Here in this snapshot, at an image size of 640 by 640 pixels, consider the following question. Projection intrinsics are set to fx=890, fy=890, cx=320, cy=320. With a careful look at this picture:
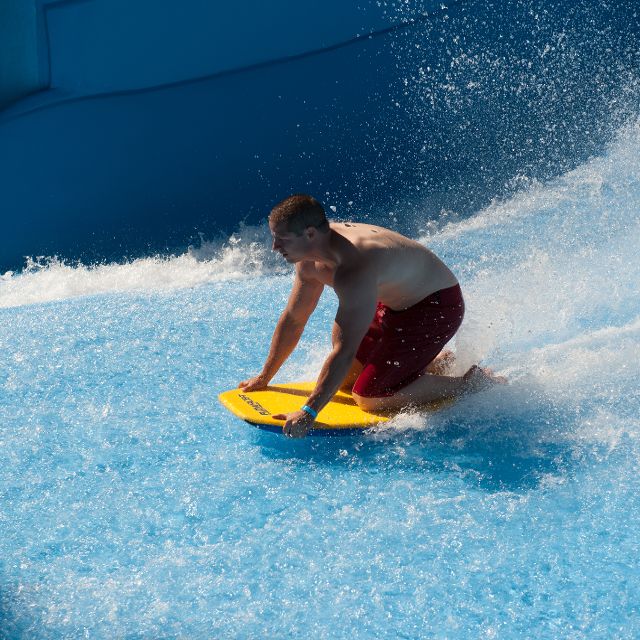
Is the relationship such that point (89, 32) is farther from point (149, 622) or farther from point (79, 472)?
point (149, 622)

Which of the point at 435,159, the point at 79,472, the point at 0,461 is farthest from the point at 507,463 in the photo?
the point at 435,159

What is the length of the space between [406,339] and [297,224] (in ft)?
2.35

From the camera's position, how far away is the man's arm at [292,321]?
136 inches

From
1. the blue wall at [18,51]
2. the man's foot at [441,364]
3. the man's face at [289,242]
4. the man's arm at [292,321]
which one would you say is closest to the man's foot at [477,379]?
the man's foot at [441,364]

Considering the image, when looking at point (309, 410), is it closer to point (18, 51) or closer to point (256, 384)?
point (256, 384)

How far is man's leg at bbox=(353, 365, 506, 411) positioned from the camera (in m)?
3.45

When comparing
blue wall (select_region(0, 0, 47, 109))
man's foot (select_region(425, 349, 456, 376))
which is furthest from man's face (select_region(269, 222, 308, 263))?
blue wall (select_region(0, 0, 47, 109))

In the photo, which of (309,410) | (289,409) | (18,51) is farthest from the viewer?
(18,51)

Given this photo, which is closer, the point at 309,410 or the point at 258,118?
the point at 309,410

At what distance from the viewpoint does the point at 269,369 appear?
3.58 metres

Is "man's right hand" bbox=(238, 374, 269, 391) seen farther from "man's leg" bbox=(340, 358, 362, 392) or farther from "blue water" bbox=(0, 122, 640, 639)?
"man's leg" bbox=(340, 358, 362, 392)

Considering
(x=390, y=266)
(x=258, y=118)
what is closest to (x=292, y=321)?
(x=390, y=266)

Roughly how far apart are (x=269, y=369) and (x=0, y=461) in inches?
44.7

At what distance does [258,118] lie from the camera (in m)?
6.50
